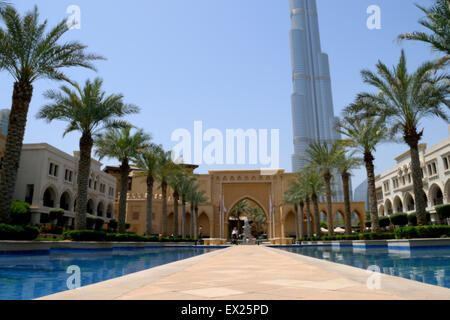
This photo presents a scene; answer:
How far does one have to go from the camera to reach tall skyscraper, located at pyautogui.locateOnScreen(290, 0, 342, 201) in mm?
171125

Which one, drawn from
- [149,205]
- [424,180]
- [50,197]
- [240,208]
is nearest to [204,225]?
[240,208]

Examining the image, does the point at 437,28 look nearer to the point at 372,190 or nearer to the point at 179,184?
the point at 372,190

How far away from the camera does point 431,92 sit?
1612cm

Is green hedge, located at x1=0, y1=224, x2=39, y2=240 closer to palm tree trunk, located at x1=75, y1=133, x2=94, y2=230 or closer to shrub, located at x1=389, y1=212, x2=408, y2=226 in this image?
palm tree trunk, located at x1=75, y1=133, x2=94, y2=230

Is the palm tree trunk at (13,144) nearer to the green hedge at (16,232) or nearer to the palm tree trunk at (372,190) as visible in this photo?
the green hedge at (16,232)

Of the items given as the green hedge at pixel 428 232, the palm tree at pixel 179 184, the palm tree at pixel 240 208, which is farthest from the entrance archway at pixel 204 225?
the green hedge at pixel 428 232

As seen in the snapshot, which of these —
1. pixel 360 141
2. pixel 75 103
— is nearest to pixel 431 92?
pixel 360 141

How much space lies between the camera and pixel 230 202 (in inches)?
2008

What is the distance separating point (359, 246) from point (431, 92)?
947 cm

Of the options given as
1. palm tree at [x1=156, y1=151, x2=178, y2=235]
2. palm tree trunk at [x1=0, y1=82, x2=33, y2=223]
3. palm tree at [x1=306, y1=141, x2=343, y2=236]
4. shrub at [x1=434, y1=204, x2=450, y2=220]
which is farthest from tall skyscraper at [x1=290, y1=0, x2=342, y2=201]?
palm tree trunk at [x1=0, y1=82, x2=33, y2=223]

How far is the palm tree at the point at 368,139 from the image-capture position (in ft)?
67.6

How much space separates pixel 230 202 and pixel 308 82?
139 meters
